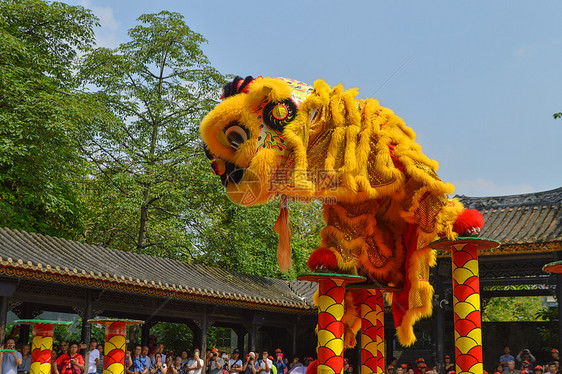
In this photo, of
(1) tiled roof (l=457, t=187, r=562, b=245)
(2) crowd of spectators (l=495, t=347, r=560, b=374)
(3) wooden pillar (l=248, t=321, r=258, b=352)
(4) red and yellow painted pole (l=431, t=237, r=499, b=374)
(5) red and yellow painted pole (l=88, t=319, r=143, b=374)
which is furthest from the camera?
(3) wooden pillar (l=248, t=321, r=258, b=352)

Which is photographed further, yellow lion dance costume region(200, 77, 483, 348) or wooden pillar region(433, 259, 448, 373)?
wooden pillar region(433, 259, 448, 373)

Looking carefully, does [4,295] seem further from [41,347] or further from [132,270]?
[41,347]

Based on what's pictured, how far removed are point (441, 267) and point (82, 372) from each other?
7.70 meters

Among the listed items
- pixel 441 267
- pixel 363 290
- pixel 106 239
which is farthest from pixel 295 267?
pixel 363 290

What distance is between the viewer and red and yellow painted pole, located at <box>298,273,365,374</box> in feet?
13.6

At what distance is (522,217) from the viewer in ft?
45.2

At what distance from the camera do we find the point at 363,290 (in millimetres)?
5227

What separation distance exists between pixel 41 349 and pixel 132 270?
16.9 feet

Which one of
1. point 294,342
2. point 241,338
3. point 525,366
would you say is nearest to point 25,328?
point 241,338

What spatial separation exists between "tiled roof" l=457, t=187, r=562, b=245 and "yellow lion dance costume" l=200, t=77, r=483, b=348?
26.5ft

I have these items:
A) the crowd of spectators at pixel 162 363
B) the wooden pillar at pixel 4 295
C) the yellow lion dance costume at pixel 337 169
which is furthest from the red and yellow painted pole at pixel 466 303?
the wooden pillar at pixel 4 295

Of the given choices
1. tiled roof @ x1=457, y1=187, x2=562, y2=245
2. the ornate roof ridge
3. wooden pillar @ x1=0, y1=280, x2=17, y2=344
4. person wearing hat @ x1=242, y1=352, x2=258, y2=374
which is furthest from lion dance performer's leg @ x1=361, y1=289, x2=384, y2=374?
the ornate roof ridge

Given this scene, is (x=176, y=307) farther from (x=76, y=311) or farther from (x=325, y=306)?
(x=325, y=306)

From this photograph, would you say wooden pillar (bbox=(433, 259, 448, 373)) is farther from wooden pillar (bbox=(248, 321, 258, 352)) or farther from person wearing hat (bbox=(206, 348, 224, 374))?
person wearing hat (bbox=(206, 348, 224, 374))
